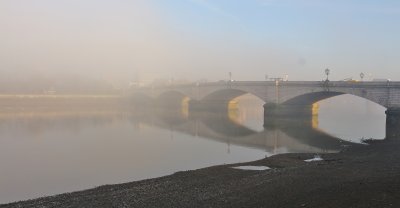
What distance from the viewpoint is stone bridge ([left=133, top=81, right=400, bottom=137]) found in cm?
5319

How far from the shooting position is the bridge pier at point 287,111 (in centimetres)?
6838

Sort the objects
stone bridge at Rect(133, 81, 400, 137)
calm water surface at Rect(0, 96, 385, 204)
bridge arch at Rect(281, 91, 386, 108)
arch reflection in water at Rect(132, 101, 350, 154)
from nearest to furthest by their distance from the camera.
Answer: calm water surface at Rect(0, 96, 385, 204), arch reflection in water at Rect(132, 101, 350, 154), stone bridge at Rect(133, 81, 400, 137), bridge arch at Rect(281, 91, 386, 108)

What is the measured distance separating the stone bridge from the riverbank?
948 inches

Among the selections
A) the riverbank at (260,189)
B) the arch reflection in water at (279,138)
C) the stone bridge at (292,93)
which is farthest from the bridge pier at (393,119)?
the riverbank at (260,189)

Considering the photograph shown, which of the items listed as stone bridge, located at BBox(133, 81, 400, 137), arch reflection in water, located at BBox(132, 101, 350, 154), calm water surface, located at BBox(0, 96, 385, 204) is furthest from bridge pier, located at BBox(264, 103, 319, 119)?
calm water surface, located at BBox(0, 96, 385, 204)

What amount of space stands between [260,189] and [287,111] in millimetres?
54239

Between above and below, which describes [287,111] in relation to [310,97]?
below

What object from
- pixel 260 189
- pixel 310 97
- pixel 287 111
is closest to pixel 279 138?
pixel 260 189

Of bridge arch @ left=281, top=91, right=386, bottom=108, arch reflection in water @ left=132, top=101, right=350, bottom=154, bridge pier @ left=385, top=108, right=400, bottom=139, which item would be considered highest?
bridge arch @ left=281, top=91, right=386, bottom=108

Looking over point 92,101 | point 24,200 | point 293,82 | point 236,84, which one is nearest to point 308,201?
point 24,200

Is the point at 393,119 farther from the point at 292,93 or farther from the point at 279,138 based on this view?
the point at 292,93

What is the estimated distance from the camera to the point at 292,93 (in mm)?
66938

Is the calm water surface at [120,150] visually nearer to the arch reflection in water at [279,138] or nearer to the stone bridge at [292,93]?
the arch reflection in water at [279,138]

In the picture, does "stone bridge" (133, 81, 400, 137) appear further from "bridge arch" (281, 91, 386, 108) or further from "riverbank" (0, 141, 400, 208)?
"riverbank" (0, 141, 400, 208)
